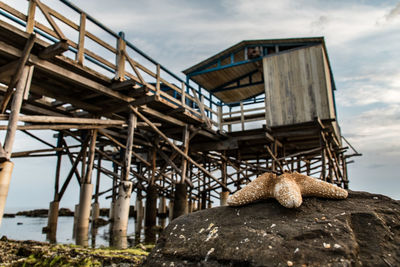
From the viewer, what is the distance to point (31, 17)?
7.32 meters

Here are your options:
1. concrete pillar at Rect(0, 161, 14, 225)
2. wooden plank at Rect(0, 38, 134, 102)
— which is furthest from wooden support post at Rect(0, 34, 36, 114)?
concrete pillar at Rect(0, 161, 14, 225)

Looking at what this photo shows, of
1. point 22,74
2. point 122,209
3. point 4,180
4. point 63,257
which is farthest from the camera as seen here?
point 122,209

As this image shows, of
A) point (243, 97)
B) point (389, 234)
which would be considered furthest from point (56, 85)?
point (243, 97)

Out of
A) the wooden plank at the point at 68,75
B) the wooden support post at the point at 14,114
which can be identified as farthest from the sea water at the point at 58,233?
the wooden plank at the point at 68,75

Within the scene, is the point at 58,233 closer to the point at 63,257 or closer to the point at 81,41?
the point at 81,41

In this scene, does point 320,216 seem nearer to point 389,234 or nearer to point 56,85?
point 389,234

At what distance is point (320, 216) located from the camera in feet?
11.6

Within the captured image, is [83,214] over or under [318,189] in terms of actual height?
under

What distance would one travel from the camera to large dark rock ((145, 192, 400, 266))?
9.77 feet

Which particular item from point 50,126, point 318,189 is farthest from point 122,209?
point 318,189

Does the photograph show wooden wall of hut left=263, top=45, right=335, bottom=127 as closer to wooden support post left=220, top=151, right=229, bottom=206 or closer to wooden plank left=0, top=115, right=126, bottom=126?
wooden support post left=220, top=151, right=229, bottom=206

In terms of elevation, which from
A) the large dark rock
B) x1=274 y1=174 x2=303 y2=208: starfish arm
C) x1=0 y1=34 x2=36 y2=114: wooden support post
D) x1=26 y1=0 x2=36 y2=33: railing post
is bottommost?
the large dark rock

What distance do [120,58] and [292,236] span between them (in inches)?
330

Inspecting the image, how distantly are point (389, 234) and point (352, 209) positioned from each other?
481 millimetres
